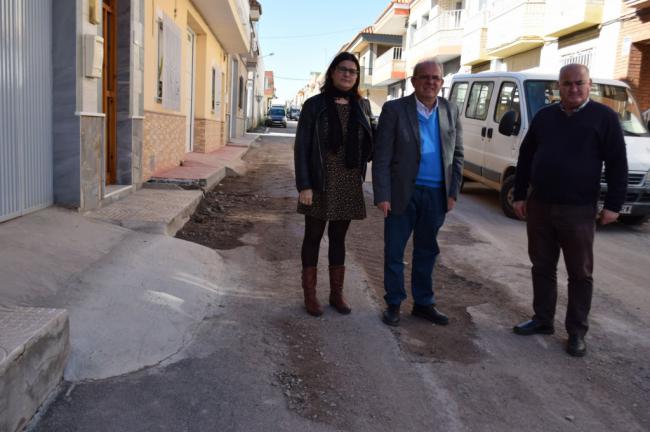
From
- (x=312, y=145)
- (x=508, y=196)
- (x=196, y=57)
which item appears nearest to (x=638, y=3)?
(x=508, y=196)

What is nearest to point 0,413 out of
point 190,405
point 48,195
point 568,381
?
point 190,405

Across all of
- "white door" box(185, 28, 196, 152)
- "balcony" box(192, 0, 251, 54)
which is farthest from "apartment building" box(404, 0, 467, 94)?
"white door" box(185, 28, 196, 152)

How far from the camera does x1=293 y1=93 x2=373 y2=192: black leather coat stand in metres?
4.20

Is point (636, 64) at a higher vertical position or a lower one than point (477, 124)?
higher

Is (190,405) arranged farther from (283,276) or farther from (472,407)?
(283,276)

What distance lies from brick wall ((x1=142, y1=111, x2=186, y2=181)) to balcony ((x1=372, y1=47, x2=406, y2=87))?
2877 cm

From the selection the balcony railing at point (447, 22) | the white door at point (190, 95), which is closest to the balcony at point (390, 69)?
the balcony railing at point (447, 22)

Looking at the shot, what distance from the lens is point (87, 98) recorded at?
20.8 ft

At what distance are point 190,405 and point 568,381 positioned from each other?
2138 mm

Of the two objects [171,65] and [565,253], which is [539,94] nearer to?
[565,253]

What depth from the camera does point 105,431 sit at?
2748 millimetres

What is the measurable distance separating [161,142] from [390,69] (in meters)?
31.2

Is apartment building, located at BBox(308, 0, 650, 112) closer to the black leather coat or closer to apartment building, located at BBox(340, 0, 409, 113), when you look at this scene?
apartment building, located at BBox(340, 0, 409, 113)

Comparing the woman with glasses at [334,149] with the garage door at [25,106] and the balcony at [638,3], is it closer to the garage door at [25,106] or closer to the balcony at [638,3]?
the garage door at [25,106]
